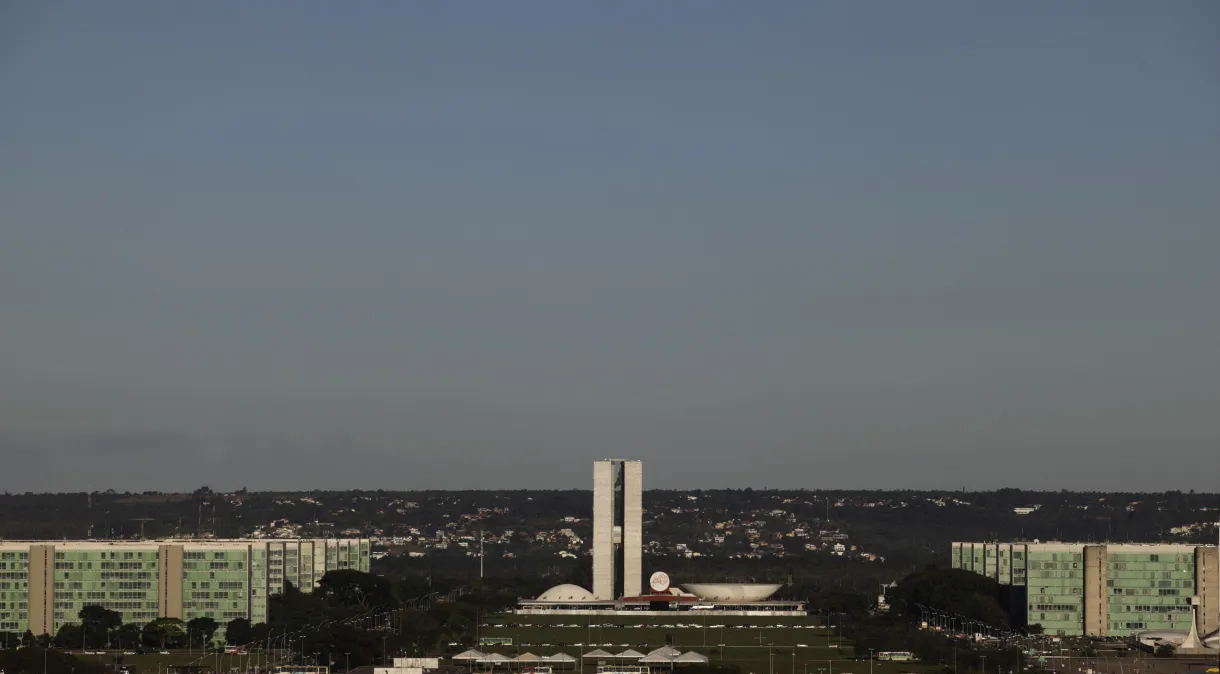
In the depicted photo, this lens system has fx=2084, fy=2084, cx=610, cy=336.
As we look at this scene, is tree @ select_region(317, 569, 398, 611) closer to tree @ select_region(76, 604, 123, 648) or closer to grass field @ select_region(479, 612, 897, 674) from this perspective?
grass field @ select_region(479, 612, 897, 674)

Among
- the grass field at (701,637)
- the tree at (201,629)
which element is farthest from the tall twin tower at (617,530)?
the tree at (201,629)

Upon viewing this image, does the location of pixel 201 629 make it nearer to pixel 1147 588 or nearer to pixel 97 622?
pixel 97 622

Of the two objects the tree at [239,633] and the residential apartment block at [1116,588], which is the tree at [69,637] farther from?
the residential apartment block at [1116,588]

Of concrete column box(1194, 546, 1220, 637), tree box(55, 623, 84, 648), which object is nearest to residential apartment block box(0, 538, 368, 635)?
tree box(55, 623, 84, 648)

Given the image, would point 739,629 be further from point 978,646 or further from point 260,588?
point 260,588

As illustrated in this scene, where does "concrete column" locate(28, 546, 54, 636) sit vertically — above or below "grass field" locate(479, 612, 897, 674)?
above

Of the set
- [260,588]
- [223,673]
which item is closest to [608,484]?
[260,588]
